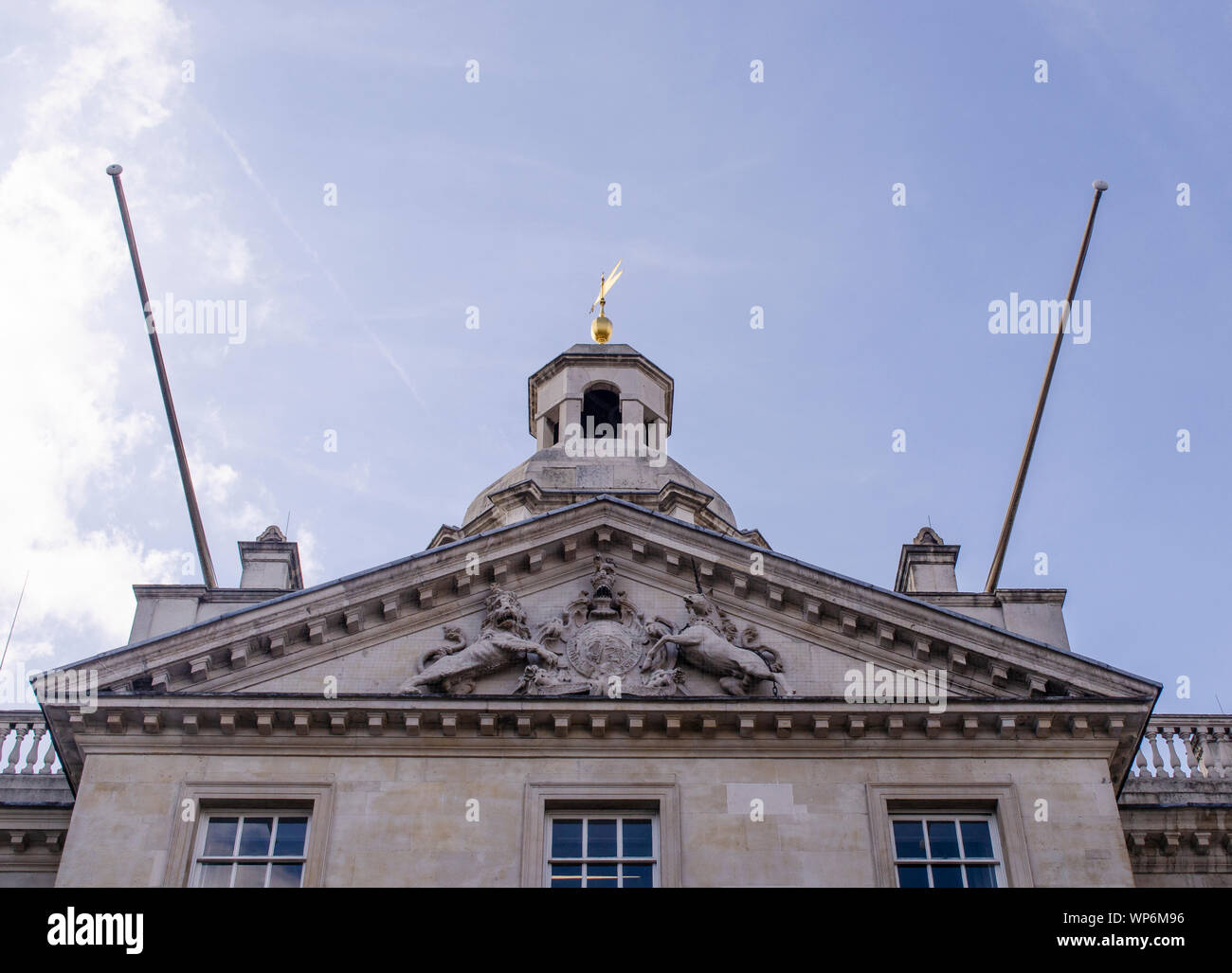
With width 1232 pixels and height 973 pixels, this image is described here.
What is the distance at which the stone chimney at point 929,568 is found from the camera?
28500mm

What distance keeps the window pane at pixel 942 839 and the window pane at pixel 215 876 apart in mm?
8923

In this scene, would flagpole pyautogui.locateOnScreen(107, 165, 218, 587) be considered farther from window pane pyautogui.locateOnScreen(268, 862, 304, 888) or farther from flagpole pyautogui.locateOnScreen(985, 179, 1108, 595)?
flagpole pyautogui.locateOnScreen(985, 179, 1108, 595)

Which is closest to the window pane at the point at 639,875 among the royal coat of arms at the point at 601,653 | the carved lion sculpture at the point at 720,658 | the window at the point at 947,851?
the royal coat of arms at the point at 601,653

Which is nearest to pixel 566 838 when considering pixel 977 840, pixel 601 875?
pixel 601 875

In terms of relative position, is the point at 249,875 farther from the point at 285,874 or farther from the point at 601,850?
the point at 601,850

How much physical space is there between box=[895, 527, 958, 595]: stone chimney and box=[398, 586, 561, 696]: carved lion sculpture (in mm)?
6716

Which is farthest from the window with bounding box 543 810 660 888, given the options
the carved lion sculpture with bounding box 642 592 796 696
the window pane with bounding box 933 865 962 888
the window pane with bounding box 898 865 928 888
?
the window pane with bounding box 933 865 962 888

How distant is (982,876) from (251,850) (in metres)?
9.28

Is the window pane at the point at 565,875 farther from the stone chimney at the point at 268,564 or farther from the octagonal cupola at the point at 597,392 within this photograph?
the octagonal cupola at the point at 597,392

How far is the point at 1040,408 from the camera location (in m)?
30.3

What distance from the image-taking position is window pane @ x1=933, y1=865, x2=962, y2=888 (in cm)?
2284
